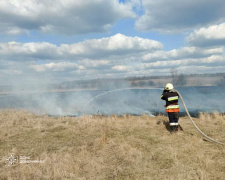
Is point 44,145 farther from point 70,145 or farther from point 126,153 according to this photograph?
point 126,153

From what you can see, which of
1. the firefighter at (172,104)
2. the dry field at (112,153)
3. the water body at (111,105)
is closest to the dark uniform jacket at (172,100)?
the firefighter at (172,104)

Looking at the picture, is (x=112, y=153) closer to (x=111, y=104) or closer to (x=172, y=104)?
(x=172, y=104)

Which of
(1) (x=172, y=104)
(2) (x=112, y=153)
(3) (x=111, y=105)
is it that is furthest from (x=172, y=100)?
(3) (x=111, y=105)

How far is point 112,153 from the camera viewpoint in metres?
6.81

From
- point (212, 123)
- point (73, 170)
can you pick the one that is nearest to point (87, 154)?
point (73, 170)

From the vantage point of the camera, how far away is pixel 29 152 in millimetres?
7320

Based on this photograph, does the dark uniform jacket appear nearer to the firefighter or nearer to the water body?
the firefighter

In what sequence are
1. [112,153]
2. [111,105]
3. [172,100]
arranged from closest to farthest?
[112,153]
[172,100]
[111,105]

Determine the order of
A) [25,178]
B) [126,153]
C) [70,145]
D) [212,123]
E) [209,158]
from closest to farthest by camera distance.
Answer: [25,178], [209,158], [126,153], [70,145], [212,123]

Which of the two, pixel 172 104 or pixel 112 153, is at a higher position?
pixel 172 104

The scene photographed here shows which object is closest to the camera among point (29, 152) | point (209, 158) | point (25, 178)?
point (25, 178)

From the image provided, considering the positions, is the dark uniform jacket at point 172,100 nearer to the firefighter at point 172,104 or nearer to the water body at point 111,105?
the firefighter at point 172,104

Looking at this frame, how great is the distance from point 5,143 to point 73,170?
4.64 metres

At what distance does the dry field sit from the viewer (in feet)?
17.6
